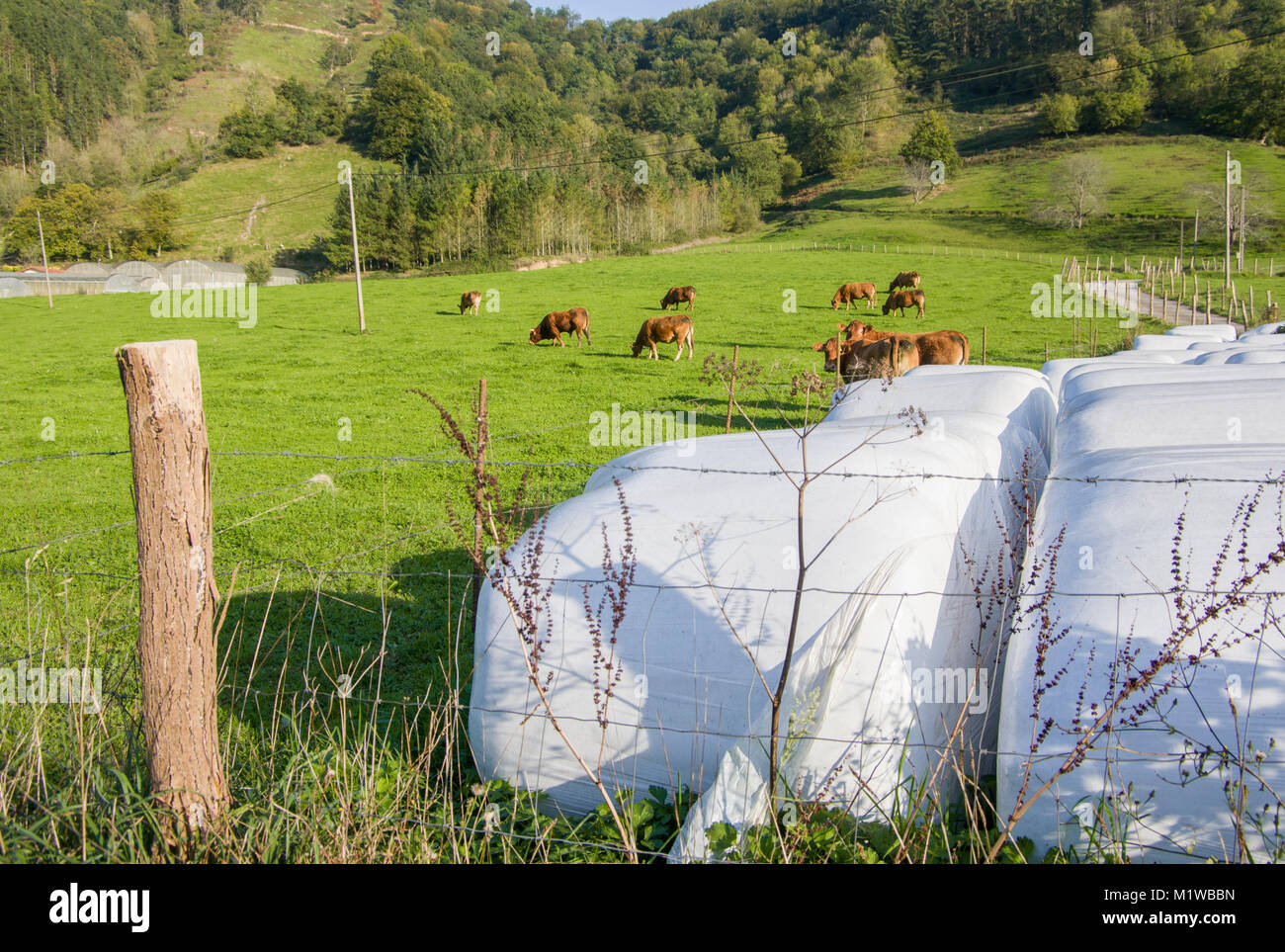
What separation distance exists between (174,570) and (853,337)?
58.0ft

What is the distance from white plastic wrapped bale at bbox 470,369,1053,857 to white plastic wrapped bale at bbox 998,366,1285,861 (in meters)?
0.35

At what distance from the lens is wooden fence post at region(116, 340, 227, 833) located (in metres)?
2.63

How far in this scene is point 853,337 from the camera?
18.9 metres

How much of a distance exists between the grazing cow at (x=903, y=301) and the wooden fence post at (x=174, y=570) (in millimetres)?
25515

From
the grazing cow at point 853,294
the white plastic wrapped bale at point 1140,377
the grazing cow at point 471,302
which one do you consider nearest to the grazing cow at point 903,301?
the grazing cow at point 853,294

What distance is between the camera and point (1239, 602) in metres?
2.64

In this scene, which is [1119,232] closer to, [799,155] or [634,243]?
[634,243]

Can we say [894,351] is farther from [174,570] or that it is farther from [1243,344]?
[174,570]

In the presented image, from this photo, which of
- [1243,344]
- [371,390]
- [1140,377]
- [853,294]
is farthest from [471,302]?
[1140,377]

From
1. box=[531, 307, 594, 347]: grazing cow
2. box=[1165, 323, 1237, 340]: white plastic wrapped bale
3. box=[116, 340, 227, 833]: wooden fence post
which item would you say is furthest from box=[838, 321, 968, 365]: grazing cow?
box=[116, 340, 227, 833]: wooden fence post

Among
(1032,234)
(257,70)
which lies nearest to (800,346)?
(1032,234)

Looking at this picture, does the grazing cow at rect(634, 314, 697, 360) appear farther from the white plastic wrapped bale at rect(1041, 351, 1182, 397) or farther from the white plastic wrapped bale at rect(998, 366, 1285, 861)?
the white plastic wrapped bale at rect(998, 366, 1285, 861)

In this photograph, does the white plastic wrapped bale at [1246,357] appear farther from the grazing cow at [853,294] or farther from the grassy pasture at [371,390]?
the grazing cow at [853,294]

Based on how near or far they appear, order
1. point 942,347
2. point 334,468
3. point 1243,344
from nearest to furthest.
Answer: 1. point 1243,344
2. point 334,468
3. point 942,347
